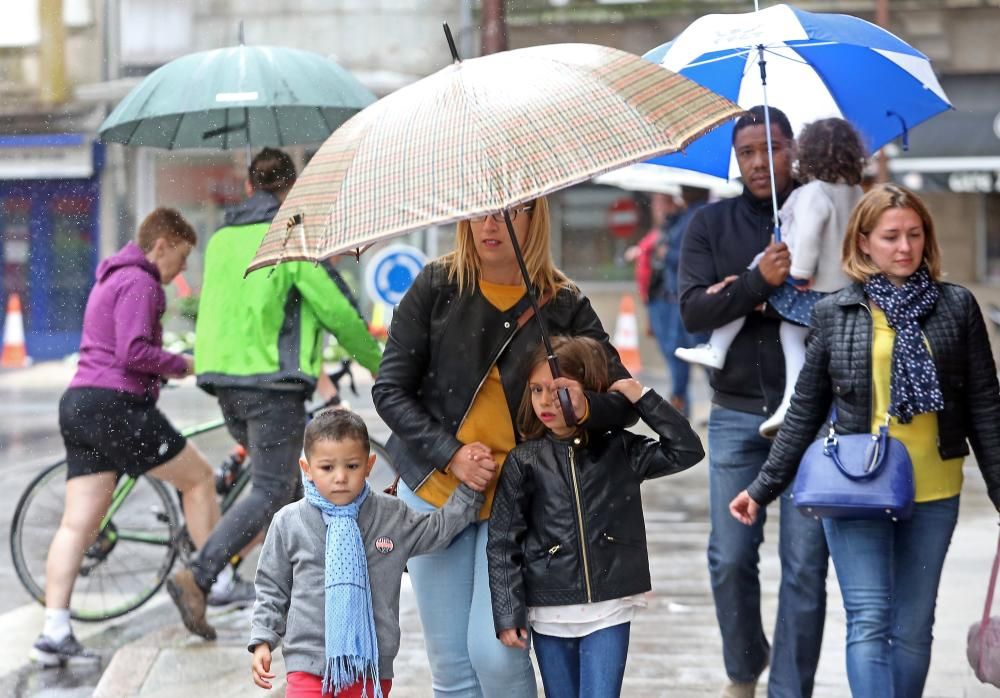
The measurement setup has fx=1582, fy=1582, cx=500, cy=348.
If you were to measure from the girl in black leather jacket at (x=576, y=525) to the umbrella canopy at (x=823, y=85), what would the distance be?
62.8 inches

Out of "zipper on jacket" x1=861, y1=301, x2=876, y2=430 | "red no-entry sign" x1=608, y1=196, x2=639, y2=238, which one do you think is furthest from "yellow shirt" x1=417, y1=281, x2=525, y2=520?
"red no-entry sign" x1=608, y1=196, x2=639, y2=238

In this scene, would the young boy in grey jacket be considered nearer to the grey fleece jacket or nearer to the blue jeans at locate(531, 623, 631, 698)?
the grey fleece jacket

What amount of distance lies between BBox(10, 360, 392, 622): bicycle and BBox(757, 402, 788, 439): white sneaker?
2470mm

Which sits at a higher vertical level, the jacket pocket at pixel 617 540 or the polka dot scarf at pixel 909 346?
the polka dot scarf at pixel 909 346

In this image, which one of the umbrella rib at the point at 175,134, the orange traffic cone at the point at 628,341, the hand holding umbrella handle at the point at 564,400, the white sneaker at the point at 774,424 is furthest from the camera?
the orange traffic cone at the point at 628,341

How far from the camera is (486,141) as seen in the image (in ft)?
11.9

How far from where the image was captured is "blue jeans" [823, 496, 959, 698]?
4438 mm

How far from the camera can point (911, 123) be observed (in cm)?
575

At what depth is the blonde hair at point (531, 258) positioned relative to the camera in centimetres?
420

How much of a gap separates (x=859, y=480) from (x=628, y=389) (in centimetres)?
74

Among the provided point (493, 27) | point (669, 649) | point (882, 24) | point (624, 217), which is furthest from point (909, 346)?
point (624, 217)

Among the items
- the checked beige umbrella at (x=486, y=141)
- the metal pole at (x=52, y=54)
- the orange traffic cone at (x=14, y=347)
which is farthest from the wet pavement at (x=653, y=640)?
the metal pole at (x=52, y=54)

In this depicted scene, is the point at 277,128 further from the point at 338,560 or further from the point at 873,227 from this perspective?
the point at 338,560

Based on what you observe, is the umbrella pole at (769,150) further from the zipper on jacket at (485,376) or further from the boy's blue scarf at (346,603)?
the boy's blue scarf at (346,603)
